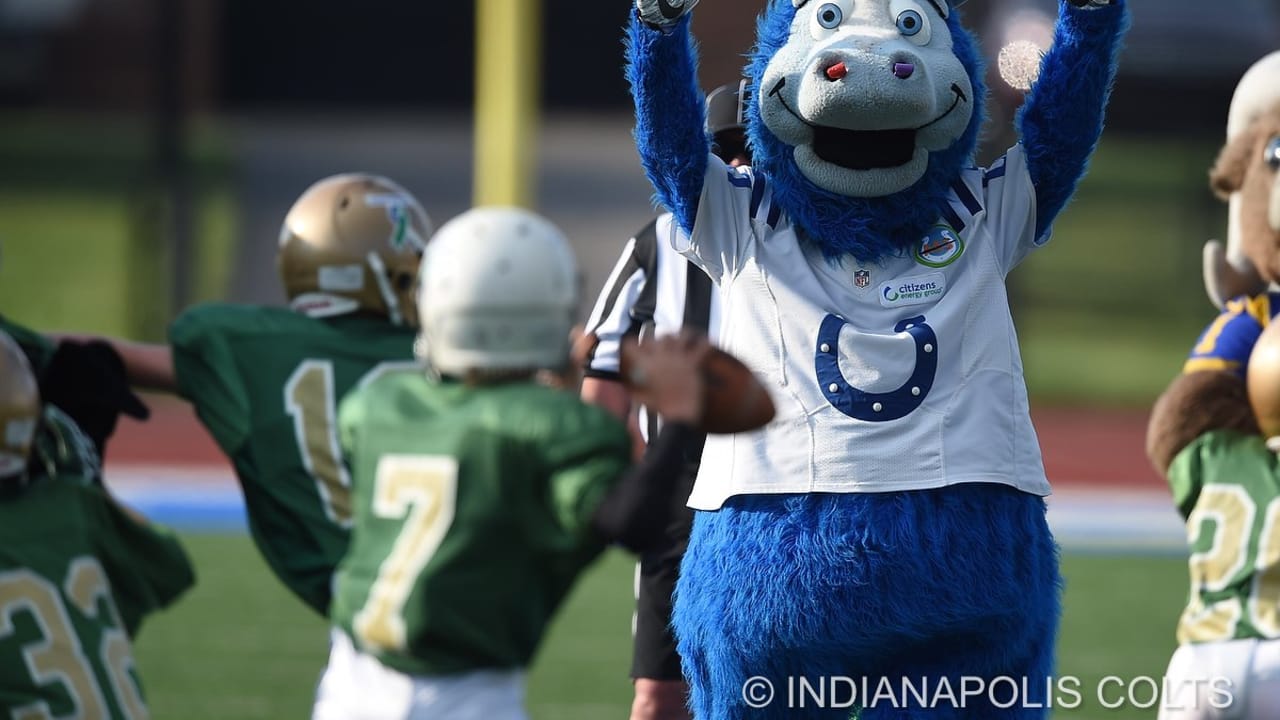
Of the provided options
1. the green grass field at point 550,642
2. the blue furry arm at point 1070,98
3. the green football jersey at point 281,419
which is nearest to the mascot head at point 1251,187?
Answer: the blue furry arm at point 1070,98

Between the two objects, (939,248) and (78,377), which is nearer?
(939,248)

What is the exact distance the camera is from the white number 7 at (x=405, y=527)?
2783 mm

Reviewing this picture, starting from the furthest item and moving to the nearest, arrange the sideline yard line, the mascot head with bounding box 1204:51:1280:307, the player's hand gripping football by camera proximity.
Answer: the sideline yard line → the mascot head with bounding box 1204:51:1280:307 → the player's hand gripping football

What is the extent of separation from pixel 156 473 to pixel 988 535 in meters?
9.02

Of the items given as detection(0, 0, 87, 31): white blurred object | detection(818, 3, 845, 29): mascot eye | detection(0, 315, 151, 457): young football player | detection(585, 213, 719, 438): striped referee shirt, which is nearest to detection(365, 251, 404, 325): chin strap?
detection(585, 213, 719, 438): striped referee shirt

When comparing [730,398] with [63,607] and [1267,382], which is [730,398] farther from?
[1267,382]

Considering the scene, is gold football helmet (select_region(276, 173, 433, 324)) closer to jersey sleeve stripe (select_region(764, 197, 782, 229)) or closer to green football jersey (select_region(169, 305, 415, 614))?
green football jersey (select_region(169, 305, 415, 614))

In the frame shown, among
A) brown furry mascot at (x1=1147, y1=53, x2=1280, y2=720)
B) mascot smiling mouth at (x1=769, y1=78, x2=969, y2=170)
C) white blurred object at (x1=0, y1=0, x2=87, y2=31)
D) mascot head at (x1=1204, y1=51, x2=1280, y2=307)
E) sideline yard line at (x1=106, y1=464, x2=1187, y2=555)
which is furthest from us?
white blurred object at (x1=0, y1=0, x2=87, y2=31)

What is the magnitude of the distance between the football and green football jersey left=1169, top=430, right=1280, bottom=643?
140 cm

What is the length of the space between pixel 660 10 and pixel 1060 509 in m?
7.66

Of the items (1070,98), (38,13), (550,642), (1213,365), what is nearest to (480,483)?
(1070,98)

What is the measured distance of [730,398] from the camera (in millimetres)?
2660

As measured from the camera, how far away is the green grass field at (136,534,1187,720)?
6016 mm

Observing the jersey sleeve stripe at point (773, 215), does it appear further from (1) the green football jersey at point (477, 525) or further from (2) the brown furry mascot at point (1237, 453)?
(2) the brown furry mascot at point (1237, 453)
